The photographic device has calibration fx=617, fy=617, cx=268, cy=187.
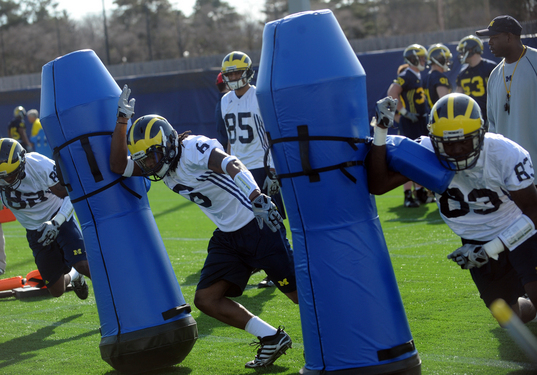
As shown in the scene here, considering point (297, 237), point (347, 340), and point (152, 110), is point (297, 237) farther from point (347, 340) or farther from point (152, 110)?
point (152, 110)

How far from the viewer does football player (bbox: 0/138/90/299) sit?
202 inches

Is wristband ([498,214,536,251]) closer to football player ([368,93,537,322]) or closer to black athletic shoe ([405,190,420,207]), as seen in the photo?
football player ([368,93,537,322])

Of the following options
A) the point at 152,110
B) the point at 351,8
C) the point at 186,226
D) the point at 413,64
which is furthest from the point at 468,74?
the point at 351,8

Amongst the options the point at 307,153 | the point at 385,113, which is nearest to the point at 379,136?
the point at 385,113

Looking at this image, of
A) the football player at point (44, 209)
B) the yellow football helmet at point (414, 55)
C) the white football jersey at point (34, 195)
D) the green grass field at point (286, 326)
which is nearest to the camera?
the green grass field at point (286, 326)

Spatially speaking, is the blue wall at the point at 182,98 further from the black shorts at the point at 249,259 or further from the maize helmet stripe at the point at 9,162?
the black shorts at the point at 249,259

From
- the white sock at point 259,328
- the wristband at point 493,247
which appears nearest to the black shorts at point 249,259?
the white sock at point 259,328

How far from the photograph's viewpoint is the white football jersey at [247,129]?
589cm

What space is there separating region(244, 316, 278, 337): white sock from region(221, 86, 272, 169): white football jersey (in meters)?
2.35

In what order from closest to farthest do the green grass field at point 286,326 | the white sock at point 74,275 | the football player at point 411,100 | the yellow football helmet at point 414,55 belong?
the green grass field at point 286,326 < the white sock at point 74,275 < the football player at point 411,100 < the yellow football helmet at point 414,55

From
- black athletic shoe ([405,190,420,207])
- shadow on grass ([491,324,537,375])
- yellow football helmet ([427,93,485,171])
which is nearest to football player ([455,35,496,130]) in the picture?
black athletic shoe ([405,190,420,207])

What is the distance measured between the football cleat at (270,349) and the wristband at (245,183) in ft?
3.13

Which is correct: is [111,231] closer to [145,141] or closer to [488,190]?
[145,141]

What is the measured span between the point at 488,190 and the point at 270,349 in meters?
1.55
